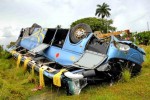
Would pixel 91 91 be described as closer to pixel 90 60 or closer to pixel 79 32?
pixel 90 60

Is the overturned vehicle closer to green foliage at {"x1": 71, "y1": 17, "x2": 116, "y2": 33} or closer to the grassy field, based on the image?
the grassy field

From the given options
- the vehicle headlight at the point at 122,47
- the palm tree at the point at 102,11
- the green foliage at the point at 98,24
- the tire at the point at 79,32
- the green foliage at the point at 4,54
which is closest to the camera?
the vehicle headlight at the point at 122,47

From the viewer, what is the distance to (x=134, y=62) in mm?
9875

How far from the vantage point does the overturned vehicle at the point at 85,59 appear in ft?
27.7

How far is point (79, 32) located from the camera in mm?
10922

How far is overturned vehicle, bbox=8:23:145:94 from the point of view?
844 cm

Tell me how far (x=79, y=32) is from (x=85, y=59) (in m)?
1.77

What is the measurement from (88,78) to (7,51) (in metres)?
10.6

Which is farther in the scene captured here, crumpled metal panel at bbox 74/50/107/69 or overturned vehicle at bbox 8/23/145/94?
crumpled metal panel at bbox 74/50/107/69

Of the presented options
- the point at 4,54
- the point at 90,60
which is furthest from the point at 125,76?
the point at 4,54

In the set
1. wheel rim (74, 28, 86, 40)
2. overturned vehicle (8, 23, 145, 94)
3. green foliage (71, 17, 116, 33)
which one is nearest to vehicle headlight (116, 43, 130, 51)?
overturned vehicle (8, 23, 145, 94)

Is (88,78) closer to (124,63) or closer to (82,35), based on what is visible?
(124,63)

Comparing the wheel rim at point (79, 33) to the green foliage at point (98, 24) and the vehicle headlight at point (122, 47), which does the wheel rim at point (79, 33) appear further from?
the green foliage at point (98, 24)

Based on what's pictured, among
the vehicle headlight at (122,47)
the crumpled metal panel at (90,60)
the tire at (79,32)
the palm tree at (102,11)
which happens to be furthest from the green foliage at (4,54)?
the palm tree at (102,11)
